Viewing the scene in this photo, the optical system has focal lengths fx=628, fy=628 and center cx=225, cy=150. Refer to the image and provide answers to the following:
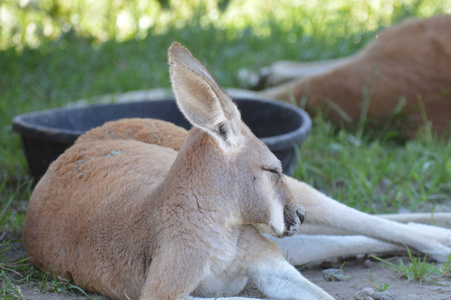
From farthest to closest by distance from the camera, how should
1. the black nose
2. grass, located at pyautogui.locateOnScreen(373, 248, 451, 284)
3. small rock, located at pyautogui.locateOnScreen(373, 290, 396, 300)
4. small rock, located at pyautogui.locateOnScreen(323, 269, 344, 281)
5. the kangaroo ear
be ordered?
small rock, located at pyautogui.locateOnScreen(323, 269, 344, 281), grass, located at pyautogui.locateOnScreen(373, 248, 451, 284), small rock, located at pyautogui.locateOnScreen(373, 290, 396, 300), the black nose, the kangaroo ear

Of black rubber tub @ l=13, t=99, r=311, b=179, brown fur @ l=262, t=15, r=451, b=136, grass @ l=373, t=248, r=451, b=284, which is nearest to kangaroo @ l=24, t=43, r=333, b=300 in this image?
grass @ l=373, t=248, r=451, b=284

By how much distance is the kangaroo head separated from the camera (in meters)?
1.98

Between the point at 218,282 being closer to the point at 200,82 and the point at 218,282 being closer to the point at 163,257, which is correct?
the point at 163,257

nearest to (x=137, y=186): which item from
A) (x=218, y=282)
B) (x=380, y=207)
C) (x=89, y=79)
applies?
(x=218, y=282)

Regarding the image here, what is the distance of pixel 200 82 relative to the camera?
1974 millimetres

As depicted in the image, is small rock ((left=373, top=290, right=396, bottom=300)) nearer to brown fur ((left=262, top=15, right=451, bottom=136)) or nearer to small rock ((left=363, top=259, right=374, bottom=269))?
small rock ((left=363, top=259, right=374, bottom=269))

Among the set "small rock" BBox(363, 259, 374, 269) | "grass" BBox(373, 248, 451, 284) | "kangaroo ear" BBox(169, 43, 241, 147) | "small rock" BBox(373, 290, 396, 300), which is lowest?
"small rock" BBox(363, 259, 374, 269)

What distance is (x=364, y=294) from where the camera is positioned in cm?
233

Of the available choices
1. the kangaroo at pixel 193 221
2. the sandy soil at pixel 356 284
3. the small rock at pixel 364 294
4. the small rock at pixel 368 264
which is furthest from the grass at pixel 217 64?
the small rock at pixel 364 294

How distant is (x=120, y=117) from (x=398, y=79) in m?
1.99

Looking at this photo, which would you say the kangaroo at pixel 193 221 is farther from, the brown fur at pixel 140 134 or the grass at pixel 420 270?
the grass at pixel 420 270

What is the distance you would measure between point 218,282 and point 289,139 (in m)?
1.35

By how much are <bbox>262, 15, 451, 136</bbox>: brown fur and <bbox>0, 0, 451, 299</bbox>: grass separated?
0.15 meters

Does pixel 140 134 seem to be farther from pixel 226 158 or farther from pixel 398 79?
pixel 398 79
